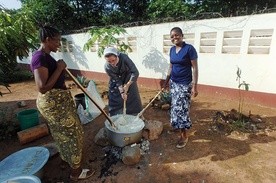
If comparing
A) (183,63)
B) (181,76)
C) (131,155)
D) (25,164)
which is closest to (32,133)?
(25,164)

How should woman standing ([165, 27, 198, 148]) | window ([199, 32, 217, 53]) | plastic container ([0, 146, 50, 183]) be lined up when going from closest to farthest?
plastic container ([0, 146, 50, 183]) < woman standing ([165, 27, 198, 148]) < window ([199, 32, 217, 53])

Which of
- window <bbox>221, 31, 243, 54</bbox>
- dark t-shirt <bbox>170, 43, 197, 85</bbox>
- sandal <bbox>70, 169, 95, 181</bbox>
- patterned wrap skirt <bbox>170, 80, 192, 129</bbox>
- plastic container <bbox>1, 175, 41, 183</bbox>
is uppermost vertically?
window <bbox>221, 31, 243, 54</bbox>

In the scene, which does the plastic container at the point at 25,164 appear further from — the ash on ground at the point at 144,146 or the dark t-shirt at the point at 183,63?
the dark t-shirt at the point at 183,63

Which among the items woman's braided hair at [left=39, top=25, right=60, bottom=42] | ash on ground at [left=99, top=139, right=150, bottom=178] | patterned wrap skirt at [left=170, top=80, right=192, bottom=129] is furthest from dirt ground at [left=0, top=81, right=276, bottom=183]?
woman's braided hair at [left=39, top=25, right=60, bottom=42]

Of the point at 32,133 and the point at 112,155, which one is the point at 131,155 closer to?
the point at 112,155

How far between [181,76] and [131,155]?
4.67 feet

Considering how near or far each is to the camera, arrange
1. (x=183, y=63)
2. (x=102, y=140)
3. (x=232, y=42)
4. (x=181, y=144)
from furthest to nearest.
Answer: (x=232, y=42)
(x=102, y=140)
(x=181, y=144)
(x=183, y=63)

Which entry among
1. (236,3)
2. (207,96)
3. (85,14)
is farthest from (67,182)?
(85,14)

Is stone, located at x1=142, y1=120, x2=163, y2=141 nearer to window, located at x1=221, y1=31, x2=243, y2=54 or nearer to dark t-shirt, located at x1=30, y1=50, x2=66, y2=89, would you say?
dark t-shirt, located at x1=30, y1=50, x2=66, y2=89

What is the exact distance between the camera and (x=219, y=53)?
564 centimetres

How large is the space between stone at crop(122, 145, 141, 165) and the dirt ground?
0.26ft

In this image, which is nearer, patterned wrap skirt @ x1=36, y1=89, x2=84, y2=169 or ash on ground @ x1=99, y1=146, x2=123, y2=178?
patterned wrap skirt @ x1=36, y1=89, x2=84, y2=169

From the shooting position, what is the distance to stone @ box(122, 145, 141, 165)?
10.7 ft

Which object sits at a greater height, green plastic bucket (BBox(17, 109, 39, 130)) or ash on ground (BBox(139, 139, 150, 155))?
green plastic bucket (BBox(17, 109, 39, 130))
